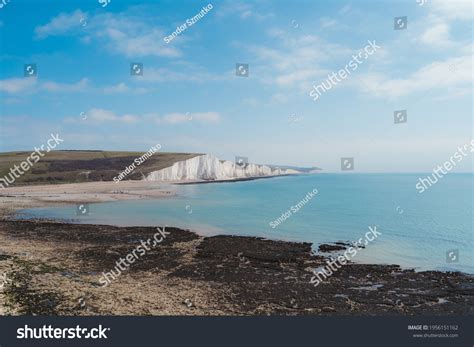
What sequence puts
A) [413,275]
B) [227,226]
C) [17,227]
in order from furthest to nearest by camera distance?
1. [227,226]
2. [17,227]
3. [413,275]

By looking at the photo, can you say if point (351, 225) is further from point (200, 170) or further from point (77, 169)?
point (200, 170)

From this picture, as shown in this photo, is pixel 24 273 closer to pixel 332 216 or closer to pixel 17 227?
pixel 17 227

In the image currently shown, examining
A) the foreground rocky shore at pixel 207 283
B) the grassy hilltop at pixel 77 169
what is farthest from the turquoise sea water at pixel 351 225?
the grassy hilltop at pixel 77 169

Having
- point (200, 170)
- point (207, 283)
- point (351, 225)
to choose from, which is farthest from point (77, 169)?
point (207, 283)

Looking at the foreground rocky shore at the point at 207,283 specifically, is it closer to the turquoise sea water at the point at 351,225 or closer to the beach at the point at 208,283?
the beach at the point at 208,283

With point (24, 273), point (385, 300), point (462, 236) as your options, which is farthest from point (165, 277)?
point (462, 236)
